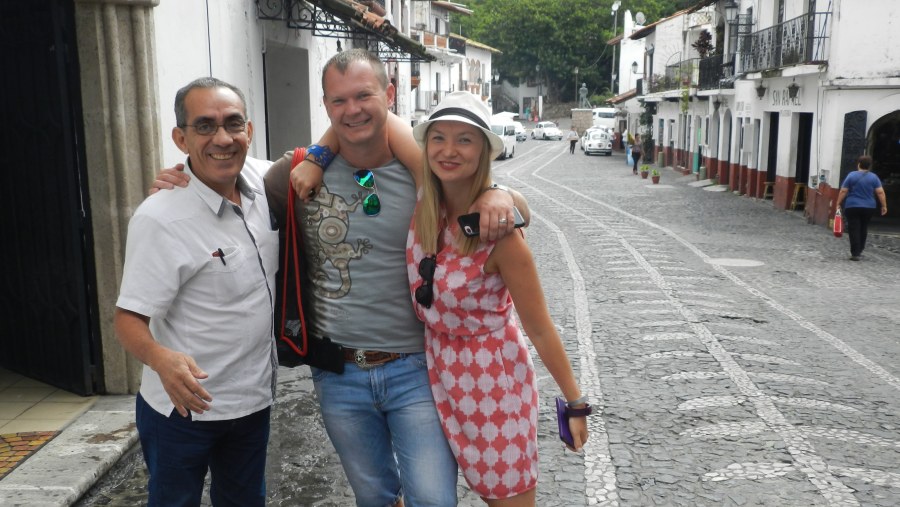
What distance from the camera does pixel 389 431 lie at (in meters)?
3.28

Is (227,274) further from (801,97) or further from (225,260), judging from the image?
(801,97)

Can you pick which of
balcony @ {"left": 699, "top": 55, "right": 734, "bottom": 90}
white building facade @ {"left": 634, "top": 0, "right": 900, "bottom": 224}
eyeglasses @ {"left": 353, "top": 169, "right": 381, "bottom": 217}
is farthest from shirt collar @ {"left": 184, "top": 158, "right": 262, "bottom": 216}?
balcony @ {"left": 699, "top": 55, "right": 734, "bottom": 90}

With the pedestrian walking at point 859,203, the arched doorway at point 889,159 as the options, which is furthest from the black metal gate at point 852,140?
the pedestrian walking at point 859,203

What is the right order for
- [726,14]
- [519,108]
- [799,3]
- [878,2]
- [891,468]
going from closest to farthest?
[891,468] < [878,2] < [799,3] < [726,14] < [519,108]

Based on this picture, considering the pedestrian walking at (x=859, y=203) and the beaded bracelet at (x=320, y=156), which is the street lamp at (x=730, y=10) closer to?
the pedestrian walking at (x=859, y=203)

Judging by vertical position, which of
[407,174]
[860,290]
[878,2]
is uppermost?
[878,2]

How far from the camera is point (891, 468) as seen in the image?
204 inches

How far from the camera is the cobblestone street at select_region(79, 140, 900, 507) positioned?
494cm

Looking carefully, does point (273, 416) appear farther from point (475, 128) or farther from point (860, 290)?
point (860, 290)

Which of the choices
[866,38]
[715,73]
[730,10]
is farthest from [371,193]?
[715,73]

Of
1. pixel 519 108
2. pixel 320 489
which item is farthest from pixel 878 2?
pixel 519 108

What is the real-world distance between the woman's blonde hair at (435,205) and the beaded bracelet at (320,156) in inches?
15.5

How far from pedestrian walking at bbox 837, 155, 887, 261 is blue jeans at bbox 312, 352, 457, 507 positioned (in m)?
12.7

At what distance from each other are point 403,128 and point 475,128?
16.8 inches
